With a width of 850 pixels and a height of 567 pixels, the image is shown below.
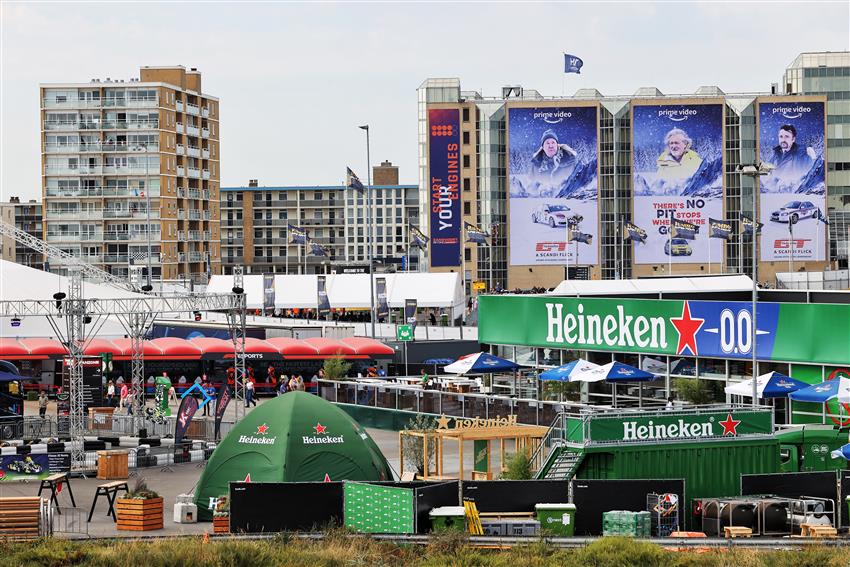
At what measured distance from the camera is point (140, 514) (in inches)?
1026

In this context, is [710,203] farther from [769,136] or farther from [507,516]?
[507,516]

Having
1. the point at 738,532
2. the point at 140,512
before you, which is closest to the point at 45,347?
the point at 140,512

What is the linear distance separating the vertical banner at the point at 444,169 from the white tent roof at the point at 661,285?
80429 mm

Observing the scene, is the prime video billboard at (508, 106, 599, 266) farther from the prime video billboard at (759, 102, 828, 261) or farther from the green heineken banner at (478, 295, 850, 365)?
the green heineken banner at (478, 295, 850, 365)

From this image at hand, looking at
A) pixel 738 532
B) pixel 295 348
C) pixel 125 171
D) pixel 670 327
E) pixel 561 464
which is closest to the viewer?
pixel 738 532

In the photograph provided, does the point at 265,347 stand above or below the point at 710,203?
below

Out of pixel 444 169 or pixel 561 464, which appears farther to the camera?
pixel 444 169

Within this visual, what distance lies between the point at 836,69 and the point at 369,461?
4865 inches

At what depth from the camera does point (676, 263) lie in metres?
132

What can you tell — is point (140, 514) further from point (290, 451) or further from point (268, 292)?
point (268, 292)

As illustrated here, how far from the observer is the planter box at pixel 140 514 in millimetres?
26047

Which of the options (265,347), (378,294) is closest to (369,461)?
(265,347)

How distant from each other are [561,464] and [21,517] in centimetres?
982

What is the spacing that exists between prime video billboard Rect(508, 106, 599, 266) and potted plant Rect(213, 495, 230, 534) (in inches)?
4241
